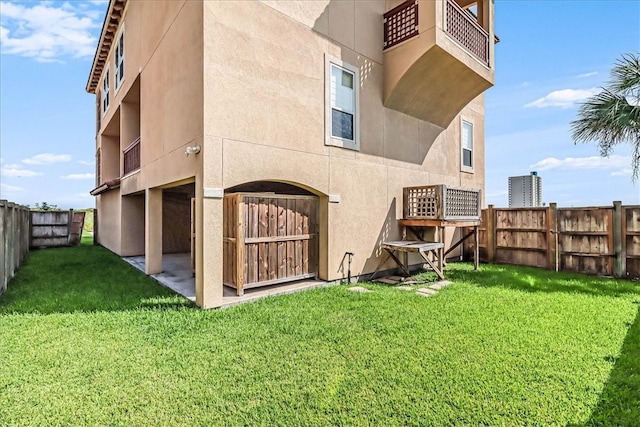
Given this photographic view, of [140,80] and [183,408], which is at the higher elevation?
[140,80]

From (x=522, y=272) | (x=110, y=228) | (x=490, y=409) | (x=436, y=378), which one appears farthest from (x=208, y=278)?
(x=110, y=228)

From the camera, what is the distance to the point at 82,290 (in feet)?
22.0

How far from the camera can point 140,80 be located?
947cm

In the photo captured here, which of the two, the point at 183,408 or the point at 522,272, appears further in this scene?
the point at 522,272

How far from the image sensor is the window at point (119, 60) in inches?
465

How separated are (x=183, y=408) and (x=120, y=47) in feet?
47.0

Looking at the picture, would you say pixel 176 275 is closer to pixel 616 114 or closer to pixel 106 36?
pixel 106 36

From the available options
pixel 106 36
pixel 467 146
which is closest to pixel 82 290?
pixel 106 36

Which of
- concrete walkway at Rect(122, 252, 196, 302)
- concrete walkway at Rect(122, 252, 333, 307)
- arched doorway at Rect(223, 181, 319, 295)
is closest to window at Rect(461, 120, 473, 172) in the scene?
arched doorway at Rect(223, 181, 319, 295)

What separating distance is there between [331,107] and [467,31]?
5.11m

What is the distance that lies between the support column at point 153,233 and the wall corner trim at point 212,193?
3.98m

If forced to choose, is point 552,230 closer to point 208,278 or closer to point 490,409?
point 490,409

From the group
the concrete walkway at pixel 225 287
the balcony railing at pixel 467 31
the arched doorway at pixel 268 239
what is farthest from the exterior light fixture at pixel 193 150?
the balcony railing at pixel 467 31

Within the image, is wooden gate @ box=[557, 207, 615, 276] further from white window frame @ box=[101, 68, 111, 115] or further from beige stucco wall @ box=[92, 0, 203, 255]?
white window frame @ box=[101, 68, 111, 115]
